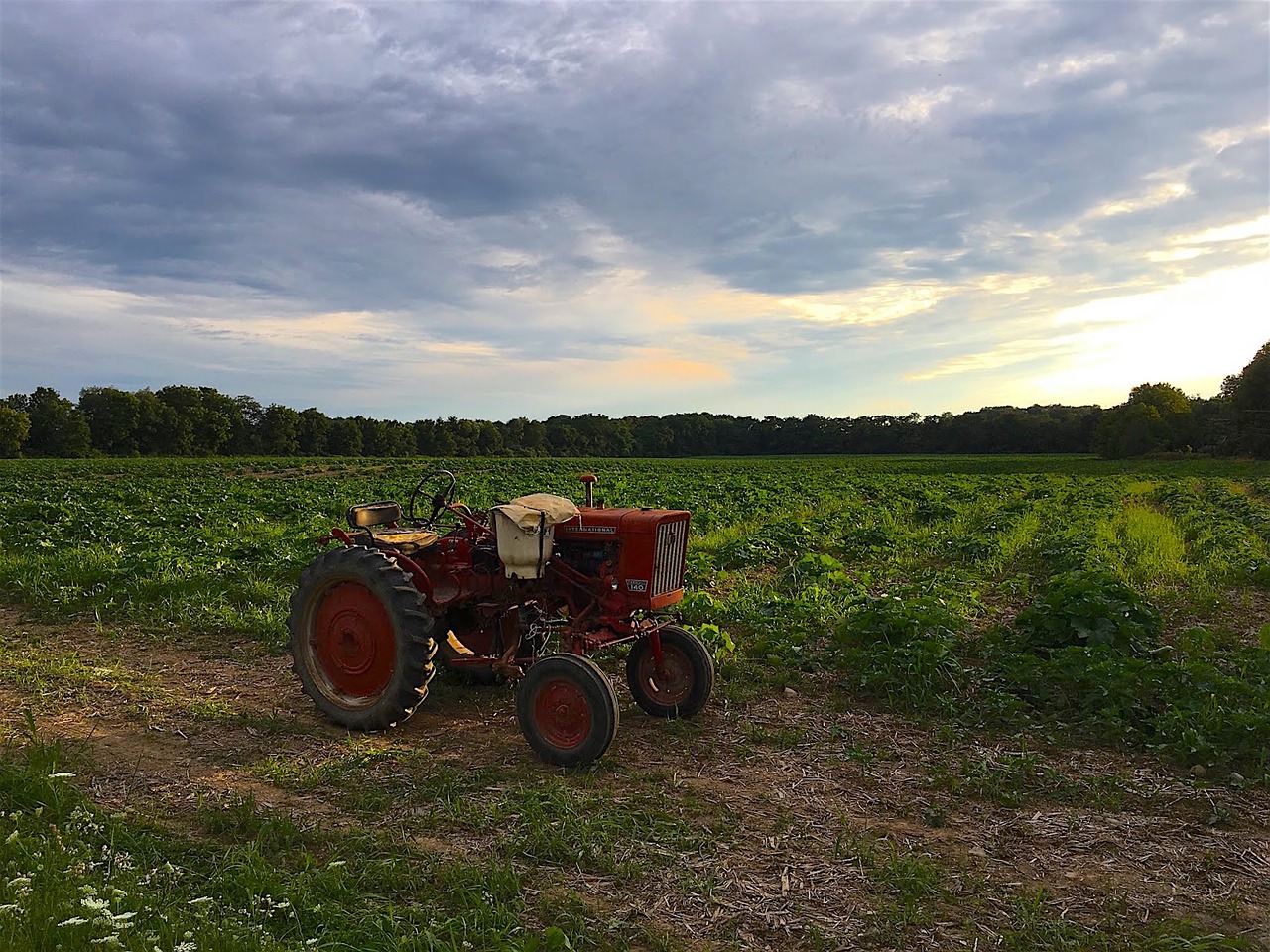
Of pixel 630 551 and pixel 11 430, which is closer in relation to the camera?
pixel 630 551

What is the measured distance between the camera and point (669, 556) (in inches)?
228

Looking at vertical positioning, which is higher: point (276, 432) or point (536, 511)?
point (276, 432)

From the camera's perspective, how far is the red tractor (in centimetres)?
554

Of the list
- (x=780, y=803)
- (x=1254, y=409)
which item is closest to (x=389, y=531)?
(x=780, y=803)

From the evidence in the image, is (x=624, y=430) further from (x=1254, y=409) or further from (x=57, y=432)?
(x=1254, y=409)

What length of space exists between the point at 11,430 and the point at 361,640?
73.5 meters

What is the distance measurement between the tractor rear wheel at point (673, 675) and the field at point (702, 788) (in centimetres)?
20

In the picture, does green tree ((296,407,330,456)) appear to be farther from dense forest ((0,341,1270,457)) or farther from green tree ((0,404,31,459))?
green tree ((0,404,31,459))

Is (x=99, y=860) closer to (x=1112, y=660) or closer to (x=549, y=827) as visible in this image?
(x=549, y=827)

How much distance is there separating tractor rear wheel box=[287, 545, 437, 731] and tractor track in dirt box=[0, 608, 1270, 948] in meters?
0.28

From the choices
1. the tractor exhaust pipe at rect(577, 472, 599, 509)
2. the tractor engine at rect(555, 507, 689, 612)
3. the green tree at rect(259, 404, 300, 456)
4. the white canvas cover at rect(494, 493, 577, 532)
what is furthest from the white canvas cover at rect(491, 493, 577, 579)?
the green tree at rect(259, 404, 300, 456)

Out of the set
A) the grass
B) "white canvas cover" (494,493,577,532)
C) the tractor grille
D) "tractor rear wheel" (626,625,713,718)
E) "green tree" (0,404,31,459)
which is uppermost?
"green tree" (0,404,31,459)

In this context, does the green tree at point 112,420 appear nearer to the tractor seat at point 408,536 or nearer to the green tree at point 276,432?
the green tree at point 276,432

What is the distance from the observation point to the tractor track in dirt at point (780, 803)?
3.54 metres
